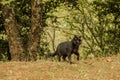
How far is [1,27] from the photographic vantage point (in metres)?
19.8

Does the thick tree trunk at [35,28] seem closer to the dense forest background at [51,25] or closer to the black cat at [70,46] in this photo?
the dense forest background at [51,25]

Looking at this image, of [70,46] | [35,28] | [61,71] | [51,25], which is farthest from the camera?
[51,25]

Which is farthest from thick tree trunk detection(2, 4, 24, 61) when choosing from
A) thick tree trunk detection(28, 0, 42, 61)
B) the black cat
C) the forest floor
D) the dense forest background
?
the forest floor

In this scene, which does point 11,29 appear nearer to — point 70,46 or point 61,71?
point 70,46

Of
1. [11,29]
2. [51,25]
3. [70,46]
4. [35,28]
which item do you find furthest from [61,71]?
[51,25]

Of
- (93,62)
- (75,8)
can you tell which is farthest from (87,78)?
(75,8)

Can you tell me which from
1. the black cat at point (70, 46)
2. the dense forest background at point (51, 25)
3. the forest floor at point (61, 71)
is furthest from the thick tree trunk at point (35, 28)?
the forest floor at point (61, 71)

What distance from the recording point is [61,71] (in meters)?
12.3

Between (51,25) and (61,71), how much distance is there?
1189cm

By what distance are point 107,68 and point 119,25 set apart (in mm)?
9499

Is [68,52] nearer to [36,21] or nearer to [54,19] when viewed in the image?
[36,21]

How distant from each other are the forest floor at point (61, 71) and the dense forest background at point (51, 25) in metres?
3.22

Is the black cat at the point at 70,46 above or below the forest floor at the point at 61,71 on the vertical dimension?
above

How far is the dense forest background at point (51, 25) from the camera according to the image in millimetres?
16359
